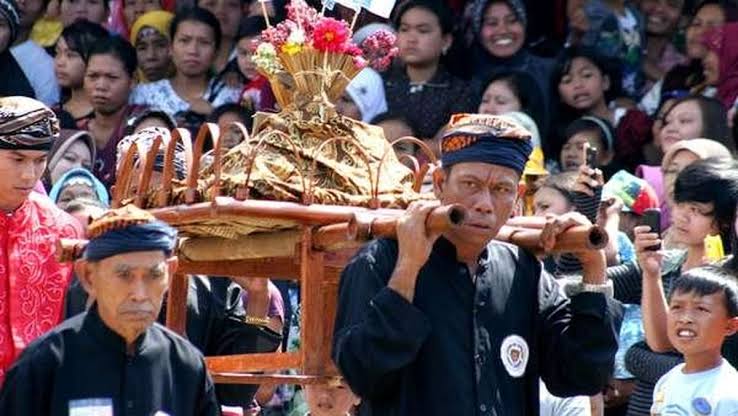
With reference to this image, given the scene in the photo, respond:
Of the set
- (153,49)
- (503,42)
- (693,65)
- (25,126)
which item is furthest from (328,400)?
(153,49)

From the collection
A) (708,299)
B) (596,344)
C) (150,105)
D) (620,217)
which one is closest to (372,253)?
(596,344)

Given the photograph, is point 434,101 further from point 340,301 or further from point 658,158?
point 340,301

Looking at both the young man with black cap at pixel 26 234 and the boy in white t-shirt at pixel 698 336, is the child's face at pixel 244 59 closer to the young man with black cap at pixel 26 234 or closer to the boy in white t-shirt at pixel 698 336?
the young man with black cap at pixel 26 234

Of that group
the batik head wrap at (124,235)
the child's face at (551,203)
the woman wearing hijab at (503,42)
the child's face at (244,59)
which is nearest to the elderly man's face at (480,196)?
the batik head wrap at (124,235)

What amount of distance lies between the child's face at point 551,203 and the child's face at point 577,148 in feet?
4.04

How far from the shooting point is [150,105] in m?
11.8

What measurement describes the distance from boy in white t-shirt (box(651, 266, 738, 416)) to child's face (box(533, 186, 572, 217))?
193cm

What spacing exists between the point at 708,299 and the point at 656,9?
5.28 meters

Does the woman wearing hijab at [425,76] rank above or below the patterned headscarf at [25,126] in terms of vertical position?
above

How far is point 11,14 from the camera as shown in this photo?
12.4 meters

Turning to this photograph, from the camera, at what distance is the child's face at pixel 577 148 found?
33.5 ft

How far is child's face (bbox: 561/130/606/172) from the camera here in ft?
33.5

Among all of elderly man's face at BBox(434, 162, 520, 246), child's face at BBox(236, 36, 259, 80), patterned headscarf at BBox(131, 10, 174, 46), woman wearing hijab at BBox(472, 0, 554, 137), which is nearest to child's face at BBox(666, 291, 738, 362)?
elderly man's face at BBox(434, 162, 520, 246)

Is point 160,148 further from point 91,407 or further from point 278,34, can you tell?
point 91,407
